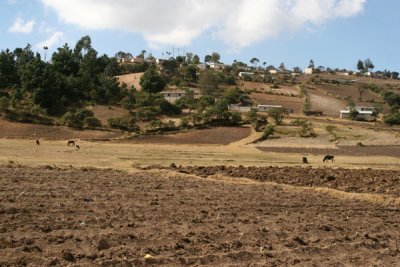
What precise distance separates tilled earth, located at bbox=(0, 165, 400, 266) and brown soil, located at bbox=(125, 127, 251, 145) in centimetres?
4730

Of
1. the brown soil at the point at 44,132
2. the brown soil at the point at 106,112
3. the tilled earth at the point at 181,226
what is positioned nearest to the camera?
the tilled earth at the point at 181,226

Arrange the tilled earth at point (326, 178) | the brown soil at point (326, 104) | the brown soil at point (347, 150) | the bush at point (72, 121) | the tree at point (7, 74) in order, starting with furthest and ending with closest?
the brown soil at point (326, 104)
the tree at point (7, 74)
the bush at point (72, 121)
the brown soil at point (347, 150)
the tilled earth at point (326, 178)

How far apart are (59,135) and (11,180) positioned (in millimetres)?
50464

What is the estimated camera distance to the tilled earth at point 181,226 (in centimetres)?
1272

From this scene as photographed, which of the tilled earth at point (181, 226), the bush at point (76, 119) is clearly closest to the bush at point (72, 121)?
the bush at point (76, 119)

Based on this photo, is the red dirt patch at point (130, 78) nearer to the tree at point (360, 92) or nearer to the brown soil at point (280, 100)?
the brown soil at point (280, 100)

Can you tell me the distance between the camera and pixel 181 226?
1630cm

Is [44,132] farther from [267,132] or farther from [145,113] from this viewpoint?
[267,132]

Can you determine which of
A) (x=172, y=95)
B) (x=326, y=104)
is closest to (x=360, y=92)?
(x=326, y=104)

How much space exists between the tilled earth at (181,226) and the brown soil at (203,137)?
4730cm

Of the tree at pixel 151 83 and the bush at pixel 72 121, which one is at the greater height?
the tree at pixel 151 83

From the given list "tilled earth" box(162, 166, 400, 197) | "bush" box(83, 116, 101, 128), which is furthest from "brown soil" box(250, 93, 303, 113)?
"tilled earth" box(162, 166, 400, 197)

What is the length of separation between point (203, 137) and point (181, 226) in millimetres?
62814

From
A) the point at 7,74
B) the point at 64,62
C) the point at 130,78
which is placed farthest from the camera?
the point at 130,78
